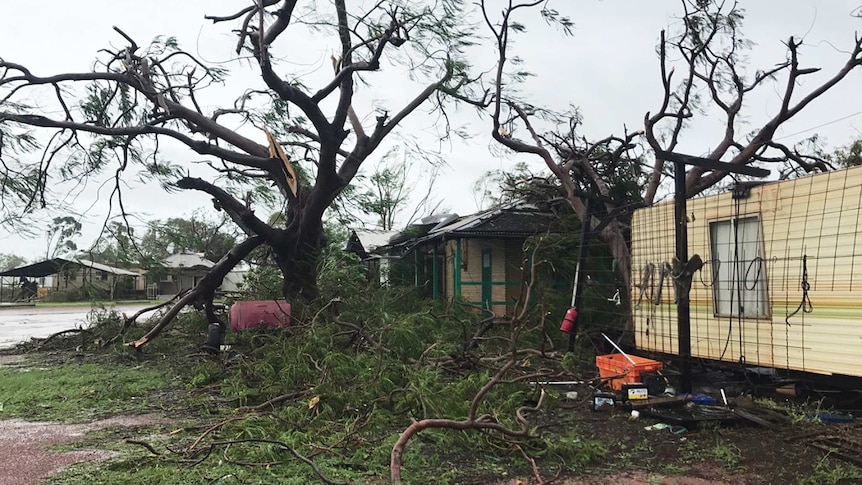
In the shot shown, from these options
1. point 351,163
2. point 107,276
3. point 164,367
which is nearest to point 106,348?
point 164,367

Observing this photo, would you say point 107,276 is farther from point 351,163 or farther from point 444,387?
point 444,387

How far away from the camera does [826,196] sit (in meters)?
6.26

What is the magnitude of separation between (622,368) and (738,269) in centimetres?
189

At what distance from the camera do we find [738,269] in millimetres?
7285

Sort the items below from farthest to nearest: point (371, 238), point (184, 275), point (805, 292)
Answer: point (184, 275), point (371, 238), point (805, 292)

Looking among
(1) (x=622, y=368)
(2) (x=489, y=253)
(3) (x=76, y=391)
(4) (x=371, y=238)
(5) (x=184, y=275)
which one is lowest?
(3) (x=76, y=391)

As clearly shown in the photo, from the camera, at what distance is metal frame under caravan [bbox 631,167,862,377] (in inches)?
238

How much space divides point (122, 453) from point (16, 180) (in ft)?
33.9

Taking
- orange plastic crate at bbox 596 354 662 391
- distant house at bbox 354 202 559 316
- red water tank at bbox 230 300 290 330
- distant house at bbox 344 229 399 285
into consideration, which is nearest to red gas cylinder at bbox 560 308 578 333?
orange plastic crate at bbox 596 354 662 391

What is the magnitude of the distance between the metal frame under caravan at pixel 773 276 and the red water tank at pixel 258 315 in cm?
630

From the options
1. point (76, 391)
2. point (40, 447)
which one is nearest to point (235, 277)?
point (76, 391)

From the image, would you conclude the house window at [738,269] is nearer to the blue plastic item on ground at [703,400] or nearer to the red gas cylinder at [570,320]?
the blue plastic item on ground at [703,400]

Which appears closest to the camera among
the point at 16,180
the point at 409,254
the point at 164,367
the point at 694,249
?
the point at 694,249

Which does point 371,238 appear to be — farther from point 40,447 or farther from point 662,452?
point 662,452
